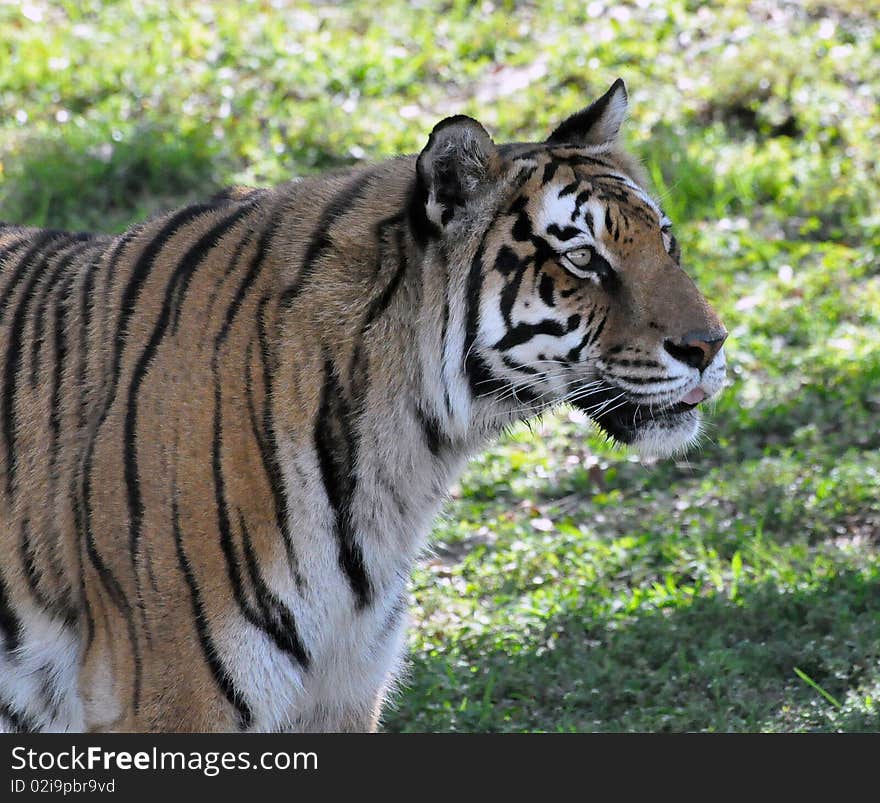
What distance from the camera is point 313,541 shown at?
3516 mm

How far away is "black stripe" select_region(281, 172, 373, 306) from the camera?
3.59m

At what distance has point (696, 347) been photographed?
11.5ft

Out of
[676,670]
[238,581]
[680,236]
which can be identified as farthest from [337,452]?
[680,236]

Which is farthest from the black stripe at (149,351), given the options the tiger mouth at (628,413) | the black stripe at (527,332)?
the tiger mouth at (628,413)

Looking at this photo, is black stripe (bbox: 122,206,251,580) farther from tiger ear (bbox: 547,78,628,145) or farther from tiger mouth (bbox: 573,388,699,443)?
tiger mouth (bbox: 573,388,699,443)

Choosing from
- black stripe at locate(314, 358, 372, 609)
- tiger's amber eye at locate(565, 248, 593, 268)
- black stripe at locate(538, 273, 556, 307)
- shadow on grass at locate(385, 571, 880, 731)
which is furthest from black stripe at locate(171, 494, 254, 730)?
shadow on grass at locate(385, 571, 880, 731)

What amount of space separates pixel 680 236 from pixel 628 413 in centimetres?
432

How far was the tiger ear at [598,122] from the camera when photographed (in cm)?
390

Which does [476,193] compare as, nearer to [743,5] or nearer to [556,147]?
[556,147]

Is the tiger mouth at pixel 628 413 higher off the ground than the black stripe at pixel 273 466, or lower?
higher

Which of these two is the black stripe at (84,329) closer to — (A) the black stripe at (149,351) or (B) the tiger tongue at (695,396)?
(A) the black stripe at (149,351)

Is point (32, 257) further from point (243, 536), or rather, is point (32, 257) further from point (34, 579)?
point (243, 536)

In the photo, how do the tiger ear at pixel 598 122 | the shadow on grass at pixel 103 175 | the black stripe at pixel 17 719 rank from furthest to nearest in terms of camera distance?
1. the shadow on grass at pixel 103 175
2. the tiger ear at pixel 598 122
3. the black stripe at pixel 17 719

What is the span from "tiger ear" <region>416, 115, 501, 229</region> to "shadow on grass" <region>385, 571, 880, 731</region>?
1.96 m
